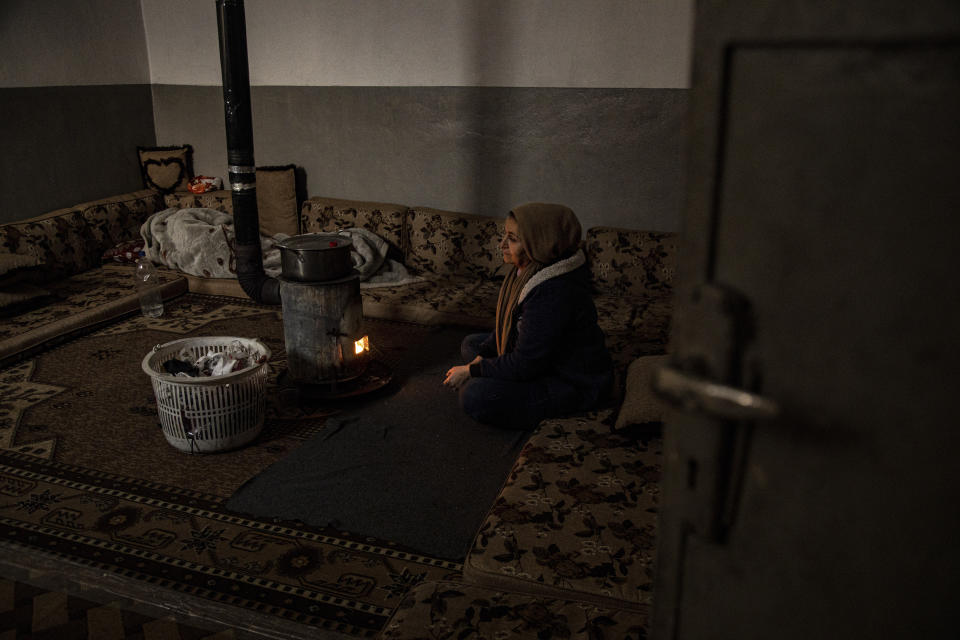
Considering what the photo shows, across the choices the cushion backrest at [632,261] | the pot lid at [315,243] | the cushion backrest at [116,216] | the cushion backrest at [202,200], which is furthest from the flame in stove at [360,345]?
the cushion backrest at [116,216]

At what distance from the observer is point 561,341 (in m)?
2.75

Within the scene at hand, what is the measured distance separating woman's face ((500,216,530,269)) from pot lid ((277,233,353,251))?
0.78 m

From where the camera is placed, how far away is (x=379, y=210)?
495 cm

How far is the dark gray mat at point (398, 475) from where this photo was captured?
2.38 m

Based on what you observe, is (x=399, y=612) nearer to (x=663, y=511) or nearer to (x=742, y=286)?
(x=663, y=511)

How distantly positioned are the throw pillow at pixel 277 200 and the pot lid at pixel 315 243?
2.20 metres

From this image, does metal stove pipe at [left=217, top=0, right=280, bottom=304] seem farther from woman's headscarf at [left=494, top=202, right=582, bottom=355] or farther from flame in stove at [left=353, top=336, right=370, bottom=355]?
woman's headscarf at [left=494, top=202, right=582, bottom=355]

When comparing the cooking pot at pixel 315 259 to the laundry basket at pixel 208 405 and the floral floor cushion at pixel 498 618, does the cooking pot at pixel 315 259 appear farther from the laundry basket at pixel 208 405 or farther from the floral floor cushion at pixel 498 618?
the floral floor cushion at pixel 498 618

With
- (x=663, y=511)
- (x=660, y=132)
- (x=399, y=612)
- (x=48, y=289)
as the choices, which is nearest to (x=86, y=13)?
(x=48, y=289)

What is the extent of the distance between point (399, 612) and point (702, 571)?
906 millimetres

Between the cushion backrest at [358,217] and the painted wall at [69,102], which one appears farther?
the cushion backrest at [358,217]

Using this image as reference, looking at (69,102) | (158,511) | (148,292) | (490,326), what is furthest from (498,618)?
(69,102)

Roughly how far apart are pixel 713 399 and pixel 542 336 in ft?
6.76

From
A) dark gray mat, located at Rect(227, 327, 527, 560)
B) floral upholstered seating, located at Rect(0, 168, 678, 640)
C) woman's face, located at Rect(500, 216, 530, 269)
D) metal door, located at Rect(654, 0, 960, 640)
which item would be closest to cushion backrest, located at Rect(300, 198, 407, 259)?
floral upholstered seating, located at Rect(0, 168, 678, 640)
